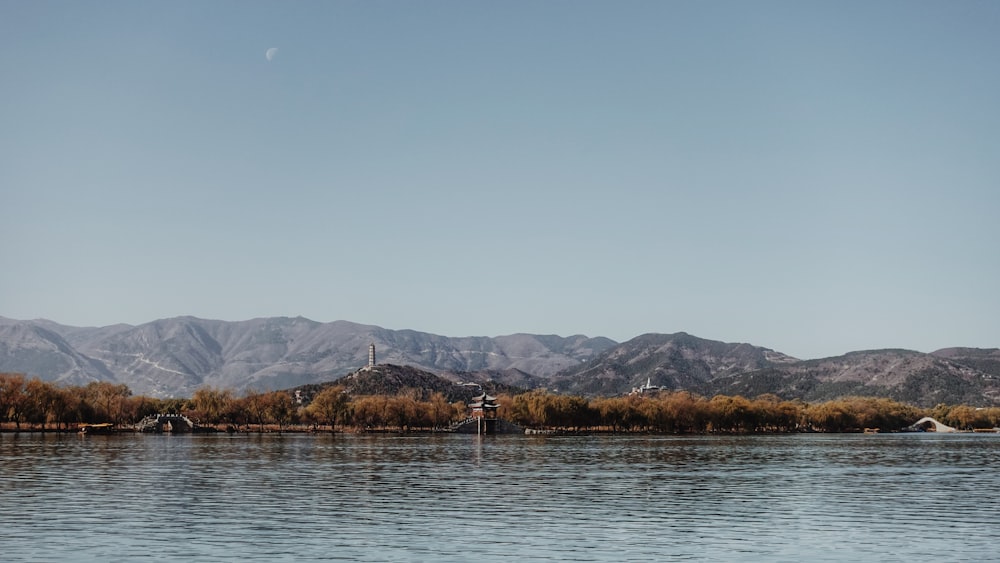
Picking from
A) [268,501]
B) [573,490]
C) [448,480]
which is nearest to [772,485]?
[573,490]

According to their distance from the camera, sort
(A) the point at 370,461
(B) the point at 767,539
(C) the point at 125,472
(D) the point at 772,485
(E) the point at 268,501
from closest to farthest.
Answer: (B) the point at 767,539, (E) the point at 268,501, (D) the point at 772,485, (C) the point at 125,472, (A) the point at 370,461

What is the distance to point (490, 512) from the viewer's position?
192 ft

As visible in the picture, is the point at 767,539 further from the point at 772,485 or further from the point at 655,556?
the point at 772,485

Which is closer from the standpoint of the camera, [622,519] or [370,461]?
[622,519]

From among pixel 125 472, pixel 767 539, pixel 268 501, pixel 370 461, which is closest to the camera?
pixel 767 539

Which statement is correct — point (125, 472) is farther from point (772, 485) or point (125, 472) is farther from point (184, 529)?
point (772, 485)

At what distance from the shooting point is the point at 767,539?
158ft

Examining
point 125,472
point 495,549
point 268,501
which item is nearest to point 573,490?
point 268,501

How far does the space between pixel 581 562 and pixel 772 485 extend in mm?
42416

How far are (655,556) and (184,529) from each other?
23.8 m

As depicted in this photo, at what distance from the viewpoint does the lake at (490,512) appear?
44375 mm

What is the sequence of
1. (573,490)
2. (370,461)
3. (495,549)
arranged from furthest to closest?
A: 1. (370,461)
2. (573,490)
3. (495,549)

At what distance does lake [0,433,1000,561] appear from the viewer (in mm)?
44375

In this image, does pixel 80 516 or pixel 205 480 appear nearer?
pixel 80 516
